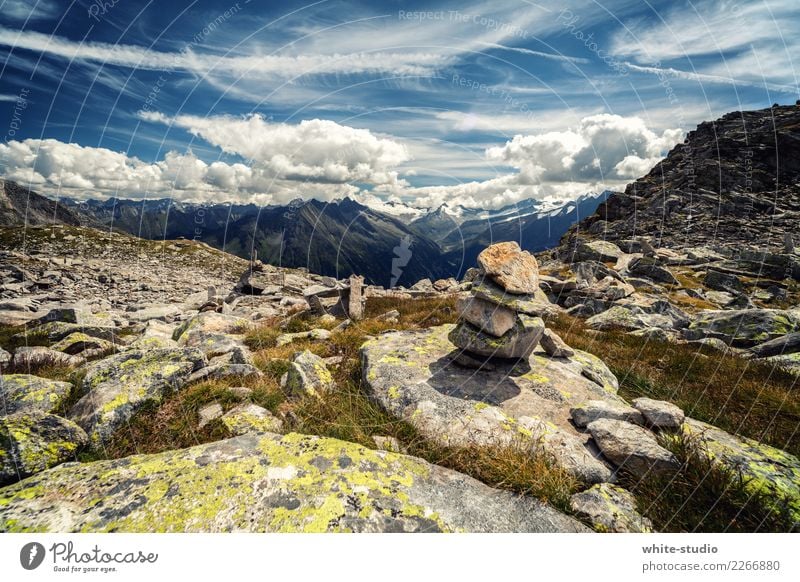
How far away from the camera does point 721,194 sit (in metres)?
90.9

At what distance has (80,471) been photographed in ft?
11.9

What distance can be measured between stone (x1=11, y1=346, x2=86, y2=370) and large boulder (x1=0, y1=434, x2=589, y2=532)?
738 cm

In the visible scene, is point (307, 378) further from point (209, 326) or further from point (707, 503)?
point (209, 326)

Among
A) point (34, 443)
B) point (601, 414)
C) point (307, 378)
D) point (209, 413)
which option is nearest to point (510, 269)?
point (601, 414)

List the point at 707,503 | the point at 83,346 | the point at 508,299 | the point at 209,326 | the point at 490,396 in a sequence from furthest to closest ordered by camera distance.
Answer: the point at 209,326, the point at 83,346, the point at 508,299, the point at 490,396, the point at 707,503

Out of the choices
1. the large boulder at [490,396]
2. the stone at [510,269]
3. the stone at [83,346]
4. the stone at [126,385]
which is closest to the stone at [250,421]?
the stone at [126,385]

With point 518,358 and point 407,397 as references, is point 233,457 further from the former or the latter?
point 518,358

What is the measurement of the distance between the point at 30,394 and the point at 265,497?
18.3 ft

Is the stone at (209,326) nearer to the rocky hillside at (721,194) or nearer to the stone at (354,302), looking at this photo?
the stone at (354,302)

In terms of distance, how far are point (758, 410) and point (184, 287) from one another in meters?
54.3

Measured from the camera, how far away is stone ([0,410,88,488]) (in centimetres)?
366

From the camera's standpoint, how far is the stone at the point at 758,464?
391 cm

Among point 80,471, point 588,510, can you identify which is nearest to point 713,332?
point 588,510

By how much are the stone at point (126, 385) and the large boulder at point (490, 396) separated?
3760mm
